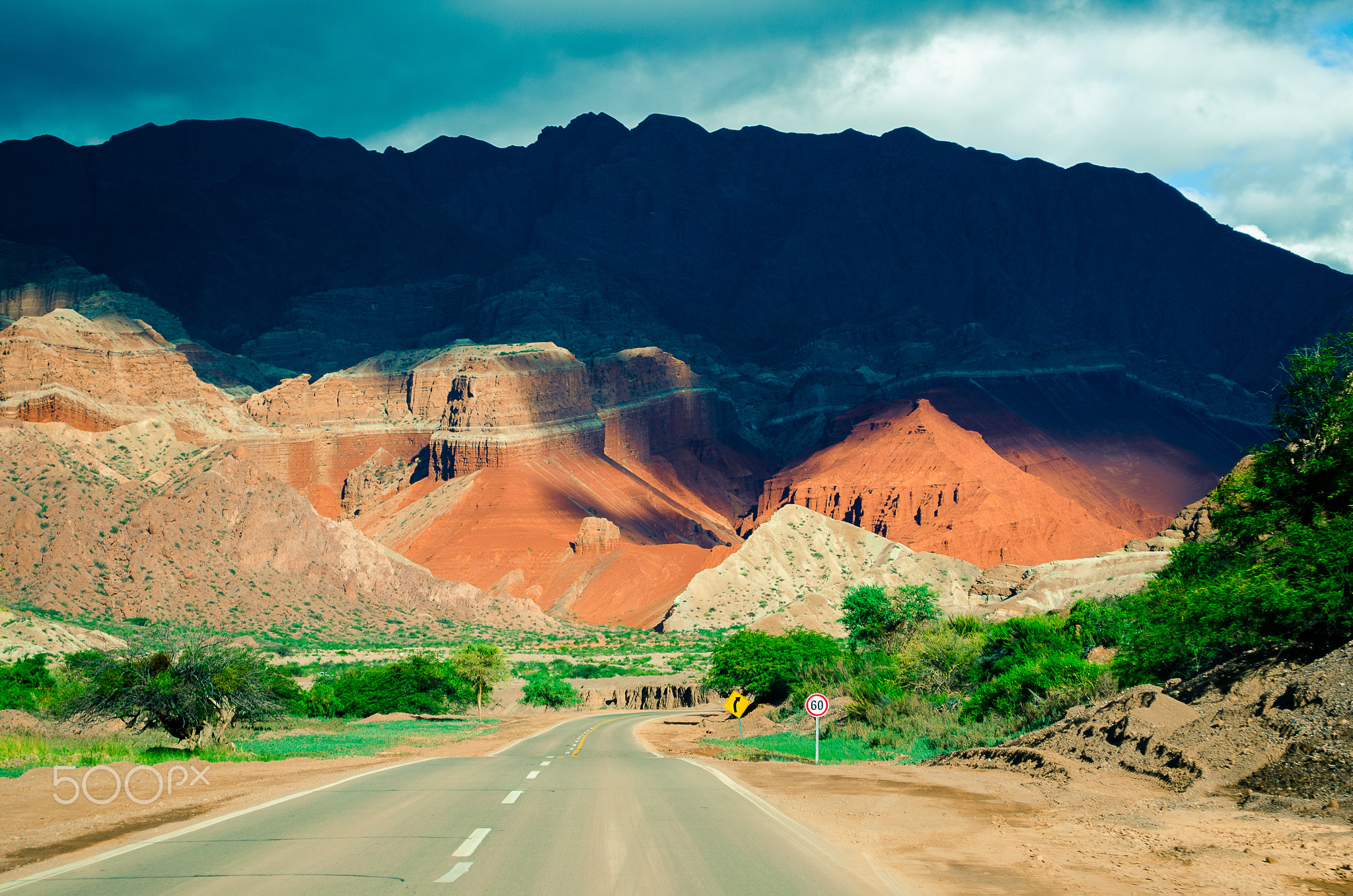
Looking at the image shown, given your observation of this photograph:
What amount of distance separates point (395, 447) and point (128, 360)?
3650 centimetres

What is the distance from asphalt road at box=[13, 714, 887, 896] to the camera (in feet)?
28.3

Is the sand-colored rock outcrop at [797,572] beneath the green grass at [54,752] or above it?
above

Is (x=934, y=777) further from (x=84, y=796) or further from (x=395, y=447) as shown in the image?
(x=395, y=447)

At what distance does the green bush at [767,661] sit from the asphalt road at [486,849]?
31.5 meters

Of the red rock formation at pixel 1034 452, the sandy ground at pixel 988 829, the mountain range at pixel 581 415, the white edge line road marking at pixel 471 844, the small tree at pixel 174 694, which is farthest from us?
the red rock formation at pixel 1034 452

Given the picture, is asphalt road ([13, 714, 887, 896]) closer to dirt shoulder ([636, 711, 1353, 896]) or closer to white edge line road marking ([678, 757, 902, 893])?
white edge line road marking ([678, 757, 902, 893])

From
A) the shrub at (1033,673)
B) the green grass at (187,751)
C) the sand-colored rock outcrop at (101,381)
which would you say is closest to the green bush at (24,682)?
the green grass at (187,751)

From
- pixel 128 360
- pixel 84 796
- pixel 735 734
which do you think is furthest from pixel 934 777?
pixel 128 360

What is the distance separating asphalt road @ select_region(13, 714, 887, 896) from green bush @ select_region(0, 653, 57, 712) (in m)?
26.0

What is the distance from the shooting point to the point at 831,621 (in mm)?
79375

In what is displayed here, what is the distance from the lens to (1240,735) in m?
13.6

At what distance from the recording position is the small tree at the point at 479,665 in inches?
2227

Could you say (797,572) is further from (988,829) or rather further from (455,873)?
(455,873)

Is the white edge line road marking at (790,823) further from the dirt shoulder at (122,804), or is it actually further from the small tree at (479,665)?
the small tree at (479,665)
